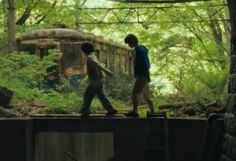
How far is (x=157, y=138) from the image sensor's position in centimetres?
1234

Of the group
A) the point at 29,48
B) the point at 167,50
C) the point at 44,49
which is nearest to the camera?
the point at 44,49

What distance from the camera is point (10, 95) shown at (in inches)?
597

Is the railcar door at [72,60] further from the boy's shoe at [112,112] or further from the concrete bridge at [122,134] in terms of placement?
the boy's shoe at [112,112]

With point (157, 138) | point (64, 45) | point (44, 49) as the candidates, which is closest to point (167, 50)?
point (64, 45)

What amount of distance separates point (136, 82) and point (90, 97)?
4.30ft

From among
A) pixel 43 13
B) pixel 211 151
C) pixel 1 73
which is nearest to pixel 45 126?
pixel 211 151

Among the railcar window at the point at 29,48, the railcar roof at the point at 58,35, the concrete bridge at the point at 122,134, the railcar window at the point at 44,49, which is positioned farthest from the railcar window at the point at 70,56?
the concrete bridge at the point at 122,134

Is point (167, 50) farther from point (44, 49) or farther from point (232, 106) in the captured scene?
point (232, 106)

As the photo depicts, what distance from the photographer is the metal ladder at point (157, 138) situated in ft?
39.4

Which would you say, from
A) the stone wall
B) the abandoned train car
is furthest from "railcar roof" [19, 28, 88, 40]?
the stone wall

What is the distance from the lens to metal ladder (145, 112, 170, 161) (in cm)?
1200

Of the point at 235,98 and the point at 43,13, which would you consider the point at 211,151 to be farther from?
the point at 43,13

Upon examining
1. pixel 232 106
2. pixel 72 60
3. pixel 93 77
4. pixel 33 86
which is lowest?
pixel 232 106

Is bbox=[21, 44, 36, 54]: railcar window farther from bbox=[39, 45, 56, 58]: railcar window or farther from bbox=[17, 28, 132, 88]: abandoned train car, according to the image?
bbox=[39, 45, 56, 58]: railcar window
